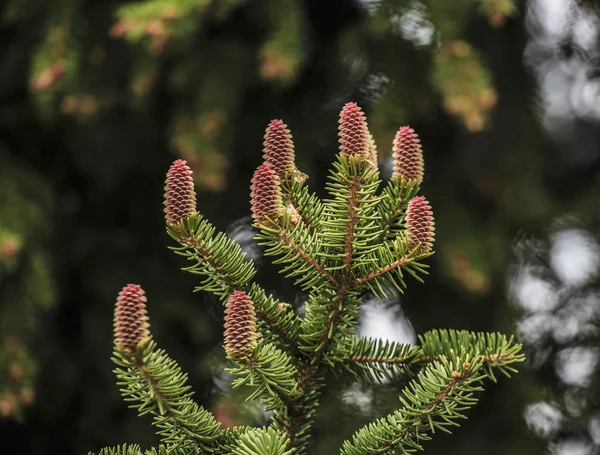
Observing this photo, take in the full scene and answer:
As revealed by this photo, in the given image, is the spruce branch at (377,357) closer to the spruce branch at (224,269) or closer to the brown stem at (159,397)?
the spruce branch at (224,269)

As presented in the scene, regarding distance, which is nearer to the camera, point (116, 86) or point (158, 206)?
point (116, 86)

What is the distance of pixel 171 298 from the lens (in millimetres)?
2295

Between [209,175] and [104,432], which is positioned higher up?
[209,175]

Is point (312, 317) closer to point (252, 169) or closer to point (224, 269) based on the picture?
point (224, 269)

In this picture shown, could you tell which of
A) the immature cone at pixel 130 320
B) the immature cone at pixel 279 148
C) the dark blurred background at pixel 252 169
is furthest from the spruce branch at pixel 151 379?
the dark blurred background at pixel 252 169

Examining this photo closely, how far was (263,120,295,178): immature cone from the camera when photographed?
745 millimetres

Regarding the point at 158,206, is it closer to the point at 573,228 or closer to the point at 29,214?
the point at 29,214

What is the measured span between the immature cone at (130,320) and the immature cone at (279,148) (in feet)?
0.74

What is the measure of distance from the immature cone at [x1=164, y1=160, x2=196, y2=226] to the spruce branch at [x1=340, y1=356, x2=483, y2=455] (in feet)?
0.83

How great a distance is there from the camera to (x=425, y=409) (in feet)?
2.27

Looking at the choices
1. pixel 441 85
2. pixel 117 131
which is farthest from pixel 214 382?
pixel 441 85

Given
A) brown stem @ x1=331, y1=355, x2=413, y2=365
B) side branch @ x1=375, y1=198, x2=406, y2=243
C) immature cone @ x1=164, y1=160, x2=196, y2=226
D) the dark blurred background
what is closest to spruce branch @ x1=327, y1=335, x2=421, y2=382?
brown stem @ x1=331, y1=355, x2=413, y2=365

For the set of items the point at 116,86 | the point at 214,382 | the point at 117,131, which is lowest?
the point at 214,382

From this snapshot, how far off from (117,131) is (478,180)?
1106 millimetres
